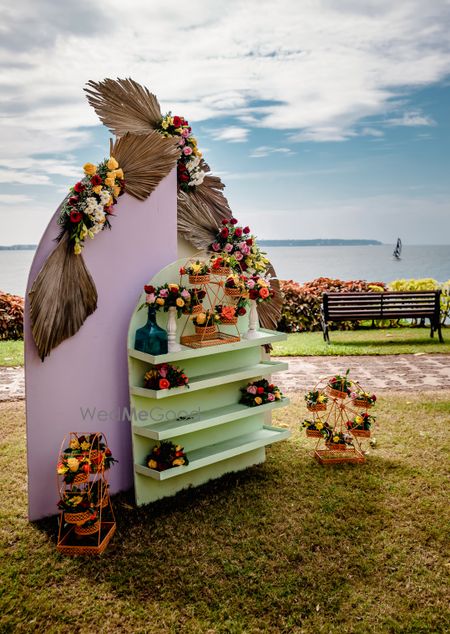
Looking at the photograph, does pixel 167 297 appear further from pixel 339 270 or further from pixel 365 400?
pixel 339 270

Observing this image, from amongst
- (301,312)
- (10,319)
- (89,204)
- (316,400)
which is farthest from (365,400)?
(10,319)

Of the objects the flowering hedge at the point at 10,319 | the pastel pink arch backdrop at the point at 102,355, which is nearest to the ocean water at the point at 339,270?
the flowering hedge at the point at 10,319

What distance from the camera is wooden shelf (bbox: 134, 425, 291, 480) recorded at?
12.8 feet

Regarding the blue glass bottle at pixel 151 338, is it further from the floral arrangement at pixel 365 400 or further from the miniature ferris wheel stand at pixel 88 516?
the floral arrangement at pixel 365 400

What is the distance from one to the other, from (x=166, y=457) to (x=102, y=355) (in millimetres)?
913

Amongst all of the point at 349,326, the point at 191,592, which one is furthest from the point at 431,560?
the point at 349,326

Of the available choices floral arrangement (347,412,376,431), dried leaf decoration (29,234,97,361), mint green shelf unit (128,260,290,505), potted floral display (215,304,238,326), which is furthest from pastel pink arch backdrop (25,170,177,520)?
floral arrangement (347,412,376,431)

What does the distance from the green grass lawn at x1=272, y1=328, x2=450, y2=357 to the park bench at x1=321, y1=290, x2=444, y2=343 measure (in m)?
0.36

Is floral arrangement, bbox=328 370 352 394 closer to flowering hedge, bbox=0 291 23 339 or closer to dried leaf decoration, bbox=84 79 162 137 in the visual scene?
dried leaf decoration, bbox=84 79 162 137

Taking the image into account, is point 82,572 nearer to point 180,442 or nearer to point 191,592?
point 191,592

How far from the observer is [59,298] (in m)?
3.77

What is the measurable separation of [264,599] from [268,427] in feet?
6.59

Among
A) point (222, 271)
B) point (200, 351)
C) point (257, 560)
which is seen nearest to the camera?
point (257, 560)

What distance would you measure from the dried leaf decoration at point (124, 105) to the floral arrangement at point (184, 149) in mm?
130
